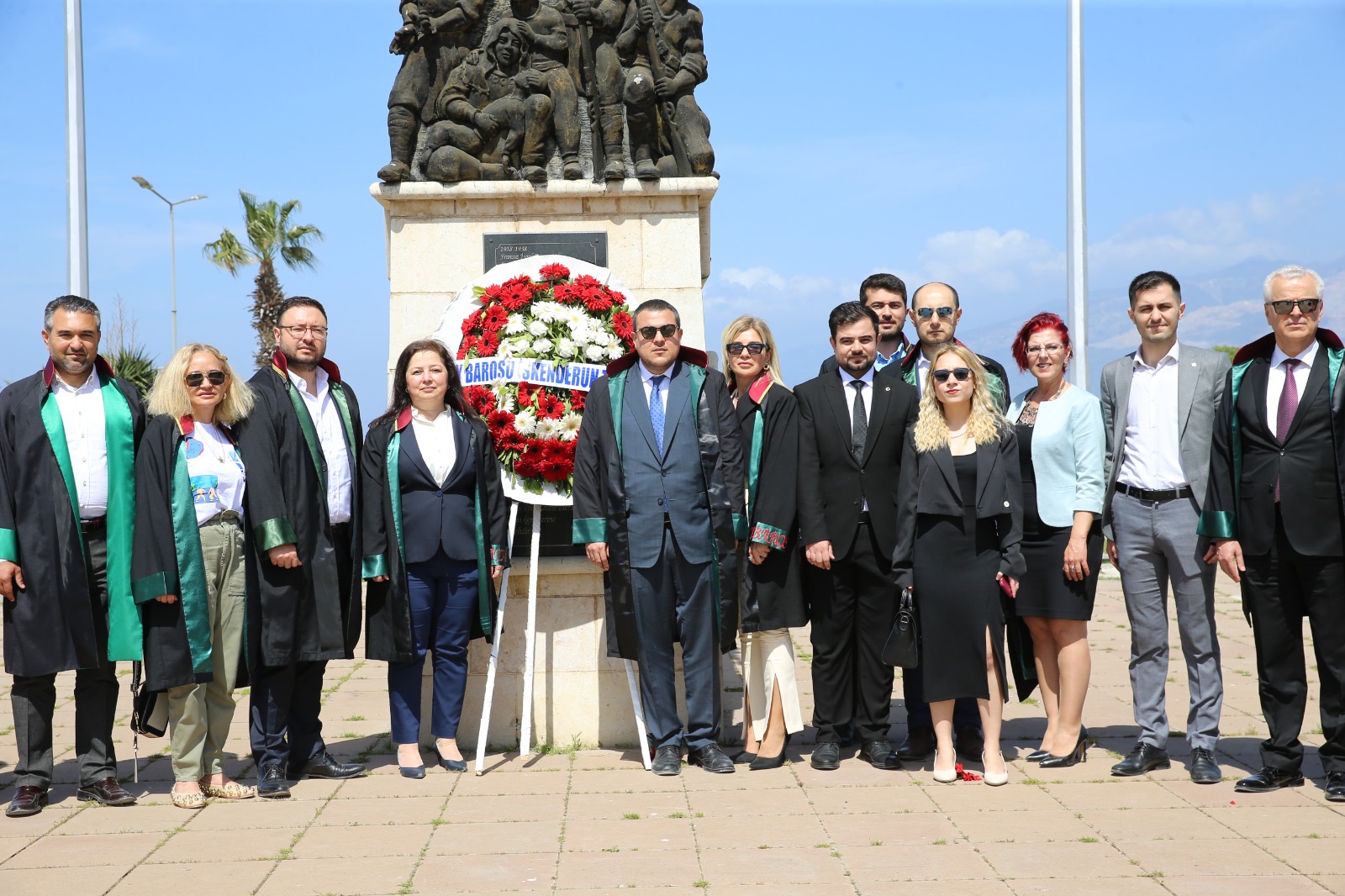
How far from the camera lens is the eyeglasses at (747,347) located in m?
5.85

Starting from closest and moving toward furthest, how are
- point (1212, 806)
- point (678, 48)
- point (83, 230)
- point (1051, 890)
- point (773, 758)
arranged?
point (1051, 890)
point (1212, 806)
point (773, 758)
point (678, 48)
point (83, 230)

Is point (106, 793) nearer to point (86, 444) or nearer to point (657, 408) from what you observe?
point (86, 444)

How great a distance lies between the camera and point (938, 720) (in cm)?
543

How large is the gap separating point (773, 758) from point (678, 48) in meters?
3.93

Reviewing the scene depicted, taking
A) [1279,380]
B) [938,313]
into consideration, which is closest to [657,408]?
[938,313]

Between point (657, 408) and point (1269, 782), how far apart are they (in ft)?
10.5

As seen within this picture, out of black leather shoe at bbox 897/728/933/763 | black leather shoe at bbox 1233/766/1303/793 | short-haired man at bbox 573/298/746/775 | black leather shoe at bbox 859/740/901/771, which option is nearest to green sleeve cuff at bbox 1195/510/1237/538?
black leather shoe at bbox 1233/766/1303/793

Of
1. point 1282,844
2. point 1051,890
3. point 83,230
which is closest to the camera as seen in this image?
point 1051,890

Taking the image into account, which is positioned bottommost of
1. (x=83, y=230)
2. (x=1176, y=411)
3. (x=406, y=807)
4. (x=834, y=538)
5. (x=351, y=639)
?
(x=406, y=807)

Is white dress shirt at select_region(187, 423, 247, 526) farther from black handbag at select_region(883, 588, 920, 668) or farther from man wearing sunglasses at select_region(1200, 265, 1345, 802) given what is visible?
man wearing sunglasses at select_region(1200, 265, 1345, 802)

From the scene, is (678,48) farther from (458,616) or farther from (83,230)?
(83,230)

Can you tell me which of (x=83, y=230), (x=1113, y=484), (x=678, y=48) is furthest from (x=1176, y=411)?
(x=83, y=230)

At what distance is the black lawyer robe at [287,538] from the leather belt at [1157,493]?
3653 mm

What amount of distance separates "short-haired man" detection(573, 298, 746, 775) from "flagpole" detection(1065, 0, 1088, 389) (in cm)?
804
